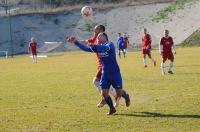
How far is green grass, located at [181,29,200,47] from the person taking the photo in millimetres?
69438

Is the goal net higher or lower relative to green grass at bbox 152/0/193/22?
lower

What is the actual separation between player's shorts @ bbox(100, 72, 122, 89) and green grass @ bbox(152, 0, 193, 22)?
222ft

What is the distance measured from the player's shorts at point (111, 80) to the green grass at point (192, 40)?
2193 inches

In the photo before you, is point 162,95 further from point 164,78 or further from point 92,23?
point 92,23

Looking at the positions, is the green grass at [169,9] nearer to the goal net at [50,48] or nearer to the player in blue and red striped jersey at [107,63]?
A: the goal net at [50,48]

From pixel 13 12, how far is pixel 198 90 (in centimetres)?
7388

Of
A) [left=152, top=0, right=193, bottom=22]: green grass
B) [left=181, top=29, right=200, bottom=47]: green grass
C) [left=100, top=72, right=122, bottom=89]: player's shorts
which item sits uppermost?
[left=100, top=72, right=122, bottom=89]: player's shorts

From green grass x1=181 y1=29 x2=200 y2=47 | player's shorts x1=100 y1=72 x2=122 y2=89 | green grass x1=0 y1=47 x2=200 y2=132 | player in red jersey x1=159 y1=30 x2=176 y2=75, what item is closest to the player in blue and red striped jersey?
player's shorts x1=100 y1=72 x2=122 y2=89

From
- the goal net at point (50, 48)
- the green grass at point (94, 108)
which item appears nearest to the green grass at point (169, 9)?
the goal net at point (50, 48)

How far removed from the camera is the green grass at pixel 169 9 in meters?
81.9

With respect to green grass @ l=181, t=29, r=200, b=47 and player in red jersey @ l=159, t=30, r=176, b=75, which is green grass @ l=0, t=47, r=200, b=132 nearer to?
player in red jersey @ l=159, t=30, r=176, b=75

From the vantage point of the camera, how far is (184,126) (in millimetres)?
12250

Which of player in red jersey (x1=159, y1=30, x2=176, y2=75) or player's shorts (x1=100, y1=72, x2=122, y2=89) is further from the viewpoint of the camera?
player in red jersey (x1=159, y1=30, x2=176, y2=75)

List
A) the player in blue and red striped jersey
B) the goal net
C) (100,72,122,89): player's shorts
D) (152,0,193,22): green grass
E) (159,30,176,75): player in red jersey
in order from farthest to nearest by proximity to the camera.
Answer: (152,0,193,22): green grass < the goal net < (159,30,176,75): player in red jersey < (100,72,122,89): player's shorts < the player in blue and red striped jersey
